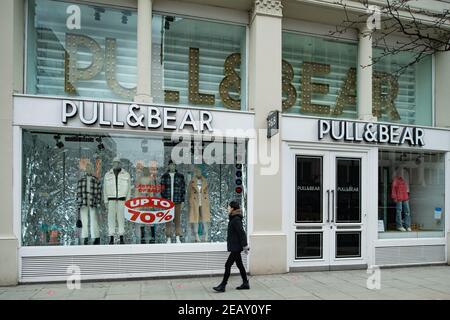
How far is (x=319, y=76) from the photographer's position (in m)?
10.1

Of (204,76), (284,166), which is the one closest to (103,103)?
(204,76)

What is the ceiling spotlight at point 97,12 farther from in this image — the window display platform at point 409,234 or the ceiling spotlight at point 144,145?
the window display platform at point 409,234

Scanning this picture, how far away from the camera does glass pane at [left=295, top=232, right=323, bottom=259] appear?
9055mm

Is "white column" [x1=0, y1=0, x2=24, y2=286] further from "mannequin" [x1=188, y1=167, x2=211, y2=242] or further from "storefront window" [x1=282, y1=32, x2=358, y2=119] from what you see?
"storefront window" [x1=282, y1=32, x2=358, y2=119]

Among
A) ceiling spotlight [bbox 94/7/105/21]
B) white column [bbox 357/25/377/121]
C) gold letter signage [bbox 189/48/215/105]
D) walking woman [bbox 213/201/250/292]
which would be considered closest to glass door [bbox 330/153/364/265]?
white column [bbox 357/25/377/121]

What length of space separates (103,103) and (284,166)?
4.18m

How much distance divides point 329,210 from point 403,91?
436 cm

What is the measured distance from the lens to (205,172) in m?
9.12

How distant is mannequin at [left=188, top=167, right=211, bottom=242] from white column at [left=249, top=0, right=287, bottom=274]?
1.12 m

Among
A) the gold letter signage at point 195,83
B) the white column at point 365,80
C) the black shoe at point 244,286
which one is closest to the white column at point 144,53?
the gold letter signage at point 195,83

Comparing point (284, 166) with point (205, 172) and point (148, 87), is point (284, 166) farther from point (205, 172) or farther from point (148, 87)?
point (148, 87)

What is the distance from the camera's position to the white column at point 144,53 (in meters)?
8.27

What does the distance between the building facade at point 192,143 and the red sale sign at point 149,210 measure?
5cm
